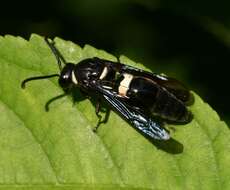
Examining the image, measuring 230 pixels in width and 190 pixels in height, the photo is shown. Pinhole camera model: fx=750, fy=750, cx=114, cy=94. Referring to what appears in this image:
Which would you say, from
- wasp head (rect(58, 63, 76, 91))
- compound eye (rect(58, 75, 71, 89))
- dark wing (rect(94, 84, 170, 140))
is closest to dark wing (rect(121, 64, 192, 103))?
dark wing (rect(94, 84, 170, 140))

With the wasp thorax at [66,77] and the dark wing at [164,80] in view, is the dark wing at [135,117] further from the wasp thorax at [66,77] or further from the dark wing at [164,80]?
the wasp thorax at [66,77]

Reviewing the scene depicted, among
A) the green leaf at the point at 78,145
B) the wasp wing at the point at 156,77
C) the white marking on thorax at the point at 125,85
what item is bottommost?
the green leaf at the point at 78,145

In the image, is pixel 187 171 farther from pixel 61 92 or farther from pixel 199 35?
pixel 199 35

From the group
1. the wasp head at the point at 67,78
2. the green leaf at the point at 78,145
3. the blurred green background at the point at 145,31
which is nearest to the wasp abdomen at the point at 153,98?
the green leaf at the point at 78,145

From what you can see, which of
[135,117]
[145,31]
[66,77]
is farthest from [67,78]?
[145,31]

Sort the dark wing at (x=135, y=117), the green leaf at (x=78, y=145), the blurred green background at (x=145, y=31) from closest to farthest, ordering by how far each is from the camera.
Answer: the green leaf at (x=78, y=145) → the dark wing at (x=135, y=117) → the blurred green background at (x=145, y=31)

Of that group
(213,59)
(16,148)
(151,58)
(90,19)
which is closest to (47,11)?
(90,19)
